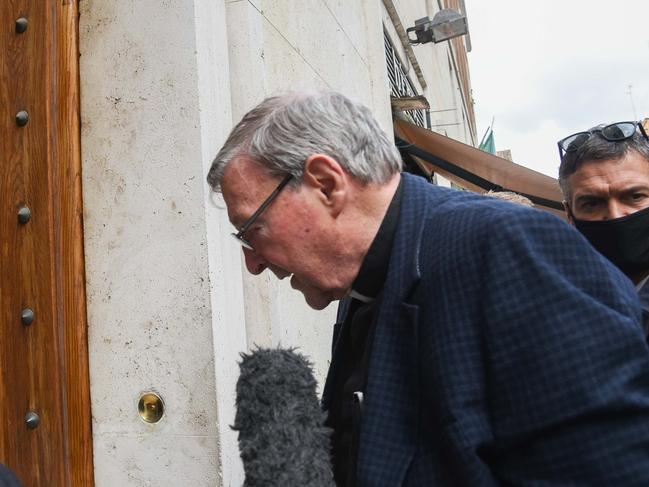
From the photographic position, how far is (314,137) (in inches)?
53.6

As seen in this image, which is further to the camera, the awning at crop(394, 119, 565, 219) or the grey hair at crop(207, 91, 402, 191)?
the awning at crop(394, 119, 565, 219)

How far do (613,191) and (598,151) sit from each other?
0.54 feet

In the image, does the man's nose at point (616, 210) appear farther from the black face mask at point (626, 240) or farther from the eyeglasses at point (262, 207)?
the eyeglasses at point (262, 207)

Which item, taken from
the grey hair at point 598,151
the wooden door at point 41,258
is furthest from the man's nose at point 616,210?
the wooden door at point 41,258

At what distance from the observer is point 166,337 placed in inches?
95.7

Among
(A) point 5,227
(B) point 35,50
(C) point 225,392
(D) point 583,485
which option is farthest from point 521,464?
(B) point 35,50

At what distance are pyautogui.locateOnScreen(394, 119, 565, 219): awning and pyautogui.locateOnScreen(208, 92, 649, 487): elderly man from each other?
6.24 m

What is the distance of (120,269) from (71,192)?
14.2 inches

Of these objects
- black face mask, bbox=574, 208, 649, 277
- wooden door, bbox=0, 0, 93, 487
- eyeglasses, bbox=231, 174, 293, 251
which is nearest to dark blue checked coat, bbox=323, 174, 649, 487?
eyeglasses, bbox=231, 174, 293, 251

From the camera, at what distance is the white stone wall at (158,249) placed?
240 centimetres

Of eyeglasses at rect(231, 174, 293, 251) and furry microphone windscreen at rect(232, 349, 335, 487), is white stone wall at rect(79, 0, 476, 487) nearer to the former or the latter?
eyeglasses at rect(231, 174, 293, 251)

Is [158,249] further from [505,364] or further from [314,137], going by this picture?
[505,364]

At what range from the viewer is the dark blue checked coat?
1008 mm

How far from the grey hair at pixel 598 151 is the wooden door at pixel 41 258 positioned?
194cm
